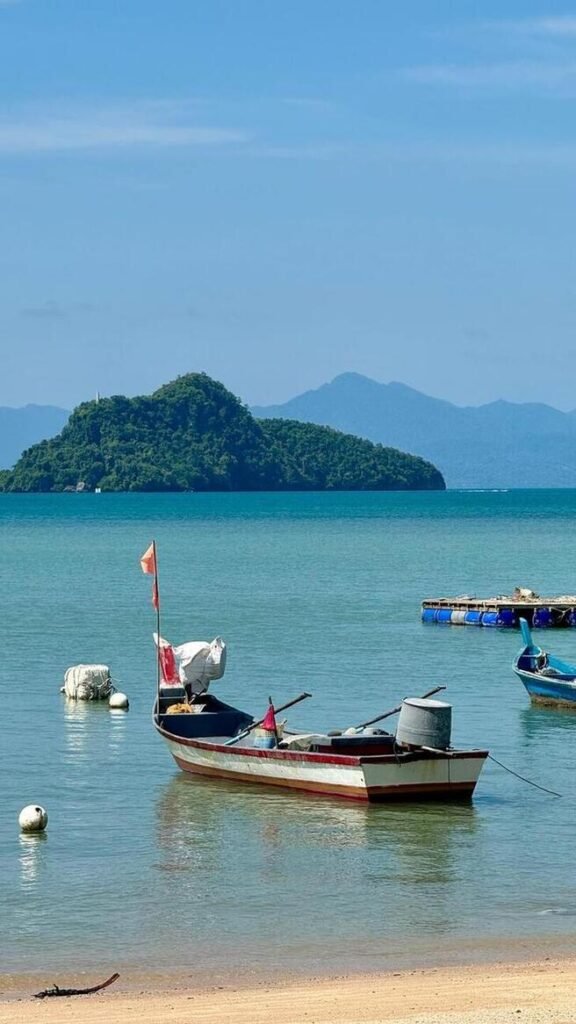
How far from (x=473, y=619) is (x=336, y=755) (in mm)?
38223

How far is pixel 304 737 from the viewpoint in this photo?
29719mm

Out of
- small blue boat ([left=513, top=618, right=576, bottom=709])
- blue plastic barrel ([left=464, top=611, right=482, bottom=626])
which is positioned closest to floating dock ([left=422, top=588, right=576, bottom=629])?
blue plastic barrel ([left=464, top=611, right=482, bottom=626])

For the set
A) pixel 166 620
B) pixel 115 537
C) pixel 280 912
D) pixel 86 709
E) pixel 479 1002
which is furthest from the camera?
pixel 115 537

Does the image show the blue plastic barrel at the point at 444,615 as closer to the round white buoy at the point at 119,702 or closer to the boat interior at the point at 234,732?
the round white buoy at the point at 119,702

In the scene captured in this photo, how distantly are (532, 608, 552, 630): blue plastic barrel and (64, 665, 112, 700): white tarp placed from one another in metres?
26.2

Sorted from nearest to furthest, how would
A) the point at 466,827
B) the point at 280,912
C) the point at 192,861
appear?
1. the point at 280,912
2. the point at 192,861
3. the point at 466,827

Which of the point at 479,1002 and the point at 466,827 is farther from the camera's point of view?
the point at 466,827

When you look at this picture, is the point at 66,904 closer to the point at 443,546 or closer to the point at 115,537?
the point at 443,546

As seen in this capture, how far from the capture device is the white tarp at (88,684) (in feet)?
140

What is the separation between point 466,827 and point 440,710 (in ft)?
6.49

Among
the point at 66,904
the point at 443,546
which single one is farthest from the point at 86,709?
the point at 443,546

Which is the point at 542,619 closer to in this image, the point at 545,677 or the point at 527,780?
the point at 545,677

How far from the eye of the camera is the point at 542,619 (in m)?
65.2

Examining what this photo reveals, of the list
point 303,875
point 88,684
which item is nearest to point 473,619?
point 88,684
